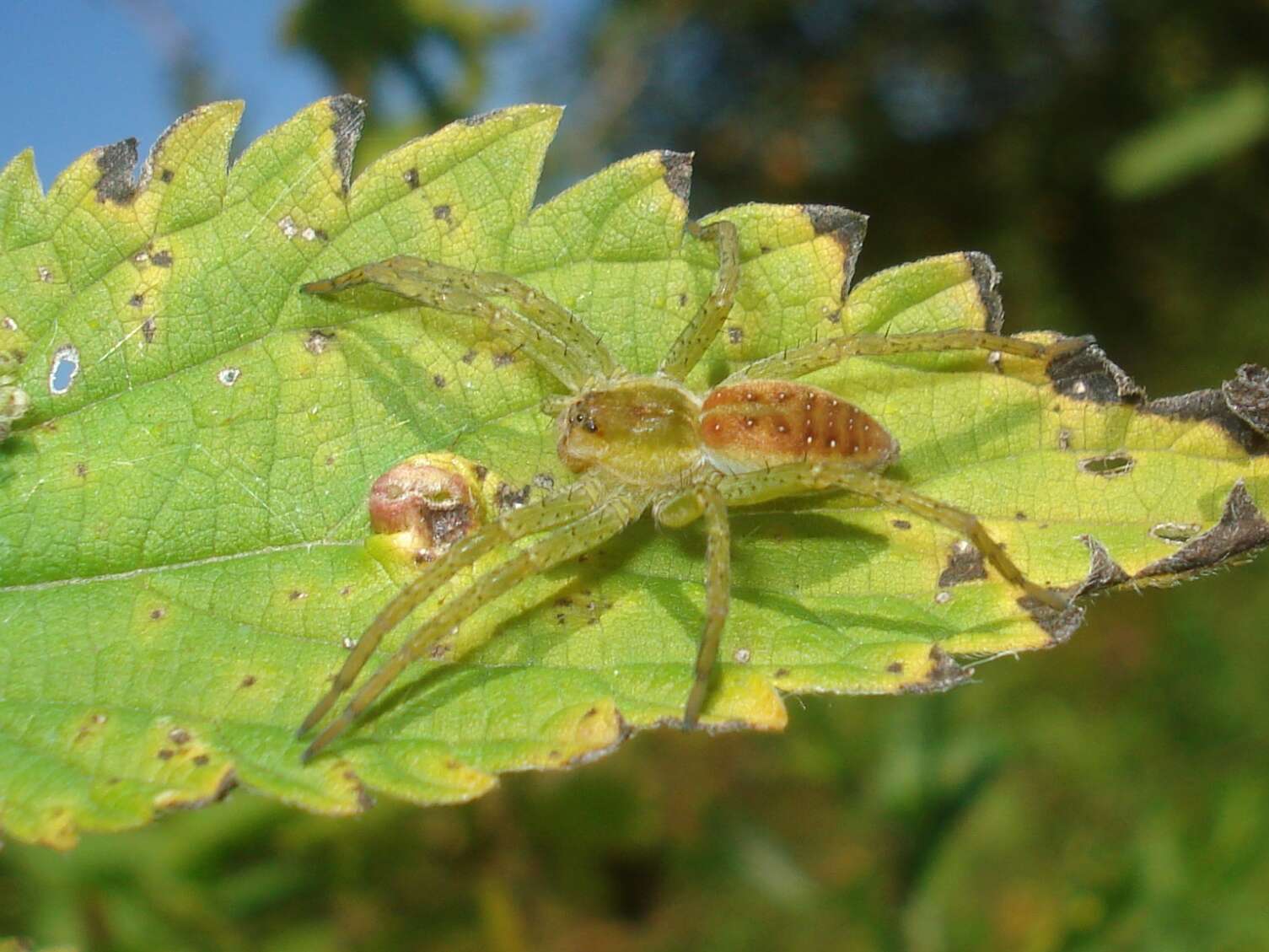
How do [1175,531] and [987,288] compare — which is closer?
[1175,531]

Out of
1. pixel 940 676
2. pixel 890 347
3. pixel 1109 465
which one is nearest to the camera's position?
pixel 940 676

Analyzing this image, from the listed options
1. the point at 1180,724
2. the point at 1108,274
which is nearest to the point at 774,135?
the point at 1108,274

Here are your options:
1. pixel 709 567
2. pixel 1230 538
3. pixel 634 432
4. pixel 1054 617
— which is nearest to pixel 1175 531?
pixel 1230 538

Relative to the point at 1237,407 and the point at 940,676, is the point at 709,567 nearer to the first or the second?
the point at 940,676

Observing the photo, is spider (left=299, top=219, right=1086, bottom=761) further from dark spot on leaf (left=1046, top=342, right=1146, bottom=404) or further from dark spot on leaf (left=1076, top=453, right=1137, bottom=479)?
dark spot on leaf (left=1076, top=453, right=1137, bottom=479)

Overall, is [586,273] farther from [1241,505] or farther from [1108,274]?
[1108,274]

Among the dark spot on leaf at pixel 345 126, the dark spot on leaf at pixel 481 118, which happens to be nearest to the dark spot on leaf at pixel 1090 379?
the dark spot on leaf at pixel 481 118

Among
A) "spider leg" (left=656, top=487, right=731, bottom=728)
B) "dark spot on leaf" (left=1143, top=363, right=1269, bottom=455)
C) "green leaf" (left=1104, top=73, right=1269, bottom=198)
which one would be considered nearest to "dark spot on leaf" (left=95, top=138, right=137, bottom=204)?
"spider leg" (left=656, top=487, right=731, bottom=728)

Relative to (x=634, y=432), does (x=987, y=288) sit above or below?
above
